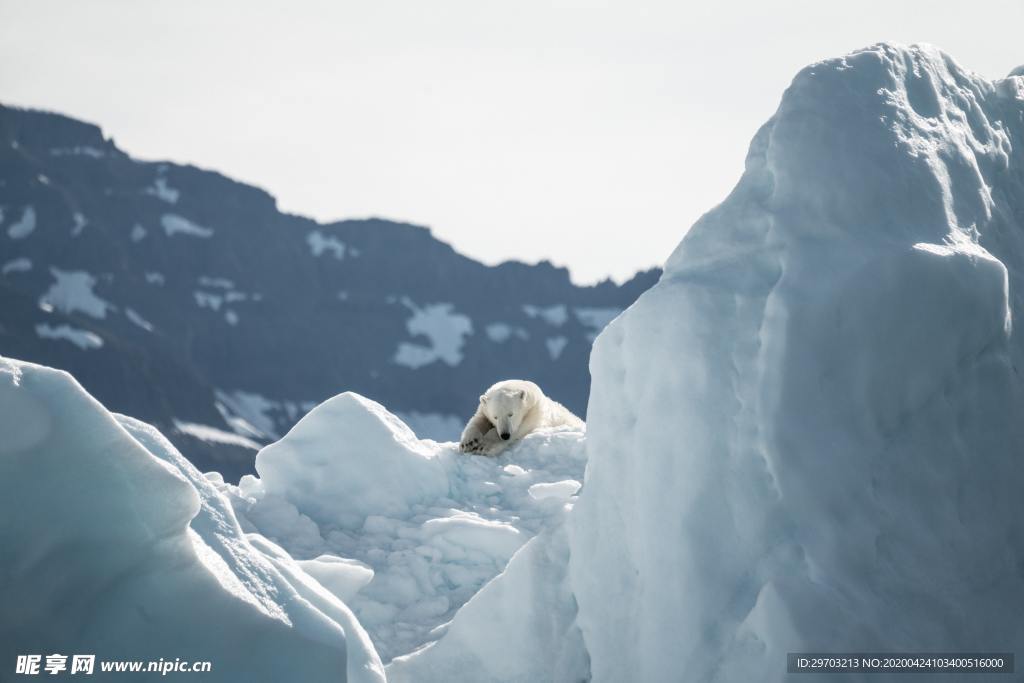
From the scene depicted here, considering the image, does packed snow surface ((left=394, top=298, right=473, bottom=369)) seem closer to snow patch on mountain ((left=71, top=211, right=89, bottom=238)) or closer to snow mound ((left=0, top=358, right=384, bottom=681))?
snow patch on mountain ((left=71, top=211, right=89, bottom=238))

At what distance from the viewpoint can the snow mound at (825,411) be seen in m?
3.29

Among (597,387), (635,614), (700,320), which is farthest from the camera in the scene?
(597,387)

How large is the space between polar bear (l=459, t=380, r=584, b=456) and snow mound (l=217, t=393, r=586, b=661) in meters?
0.19

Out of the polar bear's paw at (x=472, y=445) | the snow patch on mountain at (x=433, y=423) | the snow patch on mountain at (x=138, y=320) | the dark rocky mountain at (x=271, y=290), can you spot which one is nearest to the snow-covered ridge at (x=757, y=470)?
the polar bear's paw at (x=472, y=445)

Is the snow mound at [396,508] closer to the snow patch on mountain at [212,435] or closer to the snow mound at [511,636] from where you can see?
the snow mound at [511,636]

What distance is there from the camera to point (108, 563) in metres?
2.75

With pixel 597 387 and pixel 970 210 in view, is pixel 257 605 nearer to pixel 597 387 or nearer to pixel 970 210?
pixel 597 387

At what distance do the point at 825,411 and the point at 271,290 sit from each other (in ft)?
214

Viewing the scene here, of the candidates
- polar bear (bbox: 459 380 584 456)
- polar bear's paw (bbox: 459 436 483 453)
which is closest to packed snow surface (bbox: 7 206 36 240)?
polar bear (bbox: 459 380 584 456)

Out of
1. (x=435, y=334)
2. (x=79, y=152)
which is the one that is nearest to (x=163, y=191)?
(x=79, y=152)

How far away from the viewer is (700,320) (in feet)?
12.0

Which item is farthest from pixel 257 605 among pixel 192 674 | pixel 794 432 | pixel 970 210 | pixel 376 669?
pixel 970 210

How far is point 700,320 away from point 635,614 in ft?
4.36

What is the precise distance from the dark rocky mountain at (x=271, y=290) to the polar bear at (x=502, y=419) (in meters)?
49.0
